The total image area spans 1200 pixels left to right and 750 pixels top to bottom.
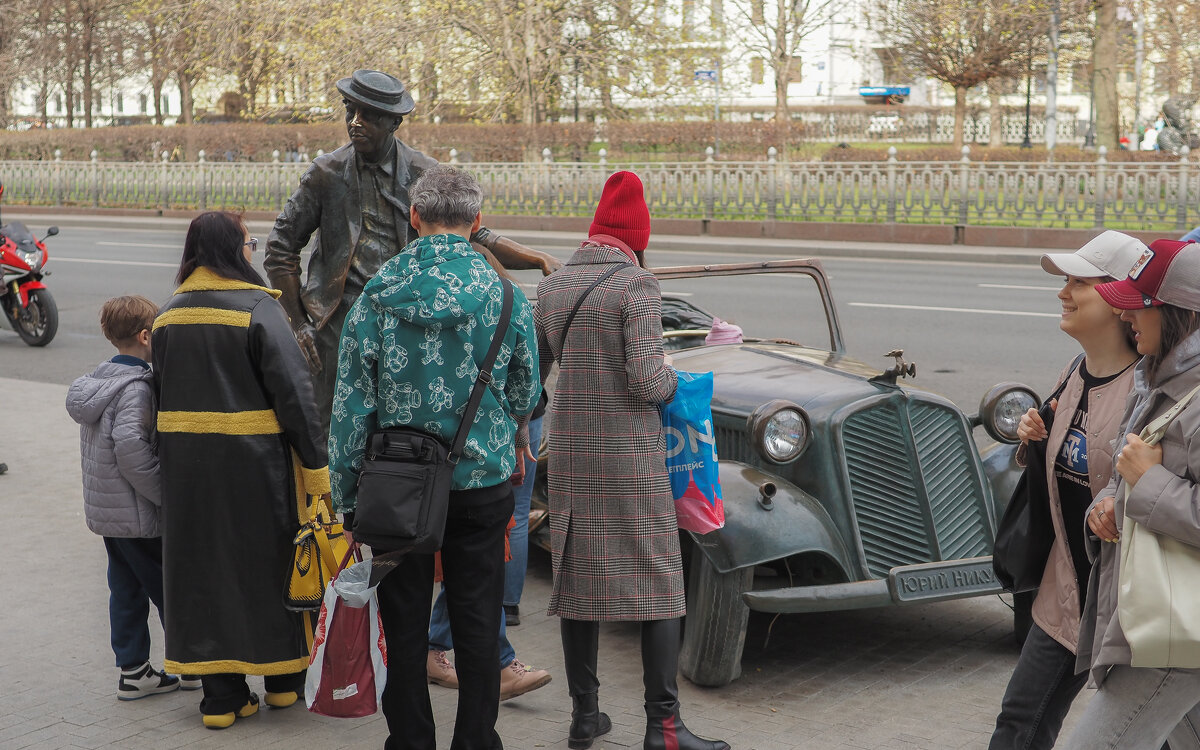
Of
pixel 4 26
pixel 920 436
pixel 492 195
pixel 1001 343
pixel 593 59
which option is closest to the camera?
pixel 920 436

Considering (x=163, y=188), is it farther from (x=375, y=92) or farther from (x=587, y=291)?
(x=587, y=291)

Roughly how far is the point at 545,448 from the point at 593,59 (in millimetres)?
25337

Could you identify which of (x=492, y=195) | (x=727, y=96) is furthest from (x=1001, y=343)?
(x=727, y=96)

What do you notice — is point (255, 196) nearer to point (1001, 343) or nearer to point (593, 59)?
point (593, 59)

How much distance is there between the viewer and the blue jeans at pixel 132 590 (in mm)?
4398

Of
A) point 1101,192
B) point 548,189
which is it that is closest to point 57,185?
point 548,189

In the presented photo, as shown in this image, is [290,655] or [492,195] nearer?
[290,655]

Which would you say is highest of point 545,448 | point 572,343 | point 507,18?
point 507,18

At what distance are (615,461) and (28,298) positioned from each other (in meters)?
10.5

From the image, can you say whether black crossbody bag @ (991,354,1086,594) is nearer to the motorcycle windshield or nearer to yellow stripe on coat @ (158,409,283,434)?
yellow stripe on coat @ (158,409,283,434)

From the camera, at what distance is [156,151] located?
33156 mm

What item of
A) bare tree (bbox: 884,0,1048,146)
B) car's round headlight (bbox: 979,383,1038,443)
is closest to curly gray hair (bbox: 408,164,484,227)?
car's round headlight (bbox: 979,383,1038,443)

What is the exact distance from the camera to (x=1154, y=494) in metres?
2.65

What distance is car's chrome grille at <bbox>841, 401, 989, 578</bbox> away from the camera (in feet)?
15.4
